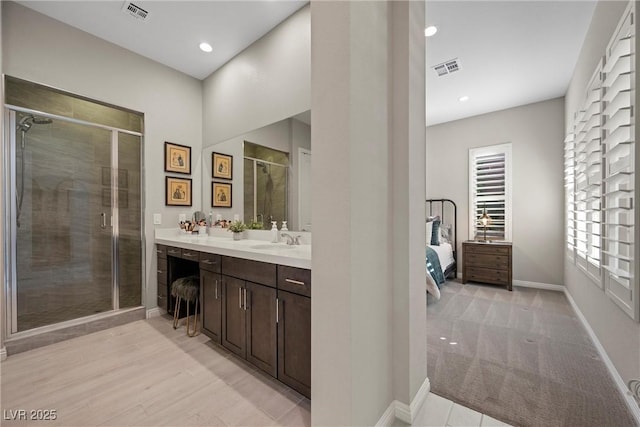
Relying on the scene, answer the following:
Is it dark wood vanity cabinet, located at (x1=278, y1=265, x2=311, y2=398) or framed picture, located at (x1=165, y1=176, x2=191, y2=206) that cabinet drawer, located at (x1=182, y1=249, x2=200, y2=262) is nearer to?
framed picture, located at (x1=165, y1=176, x2=191, y2=206)

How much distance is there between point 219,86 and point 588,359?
4.39 metres

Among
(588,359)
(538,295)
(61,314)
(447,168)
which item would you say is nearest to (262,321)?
(61,314)

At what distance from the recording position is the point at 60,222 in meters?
2.56

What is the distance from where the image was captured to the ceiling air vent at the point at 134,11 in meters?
2.27

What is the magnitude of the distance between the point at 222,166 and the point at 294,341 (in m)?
2.38

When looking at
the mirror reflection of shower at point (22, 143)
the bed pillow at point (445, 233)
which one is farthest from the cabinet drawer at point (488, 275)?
the mirror reflection of shower at point (22, 143)

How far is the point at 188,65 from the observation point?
3.13m

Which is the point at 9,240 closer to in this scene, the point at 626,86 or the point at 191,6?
the point at 191,6

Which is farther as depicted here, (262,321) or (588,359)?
(588,359)

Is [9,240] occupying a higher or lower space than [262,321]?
higher

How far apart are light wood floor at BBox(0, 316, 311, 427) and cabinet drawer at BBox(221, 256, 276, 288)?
70 centimetres

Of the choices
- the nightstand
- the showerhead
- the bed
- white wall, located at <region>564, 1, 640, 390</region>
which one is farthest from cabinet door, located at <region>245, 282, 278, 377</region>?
the nightstand

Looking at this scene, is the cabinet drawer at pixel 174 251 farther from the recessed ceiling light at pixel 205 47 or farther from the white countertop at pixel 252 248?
the recessed ceiling light at pixel 205 47

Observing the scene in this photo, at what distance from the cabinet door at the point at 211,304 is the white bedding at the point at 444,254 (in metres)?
2.94
